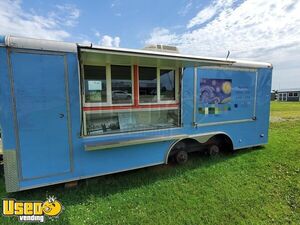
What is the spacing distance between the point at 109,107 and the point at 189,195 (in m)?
2.23

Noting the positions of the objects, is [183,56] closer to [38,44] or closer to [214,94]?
[214,94]

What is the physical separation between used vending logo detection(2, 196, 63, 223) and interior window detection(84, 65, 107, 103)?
1.84 meters

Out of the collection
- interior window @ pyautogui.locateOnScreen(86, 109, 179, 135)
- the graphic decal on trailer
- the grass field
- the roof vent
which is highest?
the roof vent

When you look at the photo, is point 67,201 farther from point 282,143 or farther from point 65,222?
point 282,143

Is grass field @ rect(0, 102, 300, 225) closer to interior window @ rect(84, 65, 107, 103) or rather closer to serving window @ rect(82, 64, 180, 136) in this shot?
serving window @ rect(82, 64, 180, 136)

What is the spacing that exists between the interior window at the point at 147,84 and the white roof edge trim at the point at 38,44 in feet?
4.70

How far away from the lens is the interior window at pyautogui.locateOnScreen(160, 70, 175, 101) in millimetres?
4199

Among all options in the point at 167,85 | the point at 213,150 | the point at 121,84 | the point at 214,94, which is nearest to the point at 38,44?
the point at 121,84

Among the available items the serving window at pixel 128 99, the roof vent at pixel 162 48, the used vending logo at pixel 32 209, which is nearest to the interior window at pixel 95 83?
the serving window at pixel 128 99

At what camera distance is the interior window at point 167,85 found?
420cm

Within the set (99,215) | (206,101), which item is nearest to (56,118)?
(99,215)

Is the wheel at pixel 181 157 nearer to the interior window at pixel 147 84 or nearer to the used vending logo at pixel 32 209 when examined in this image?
the interior window at pixel 147 84

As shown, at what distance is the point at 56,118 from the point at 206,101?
131 inches

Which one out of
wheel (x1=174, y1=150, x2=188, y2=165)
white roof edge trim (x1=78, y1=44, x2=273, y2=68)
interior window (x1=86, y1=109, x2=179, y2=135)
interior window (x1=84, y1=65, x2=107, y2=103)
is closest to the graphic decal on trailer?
white roof edge trim (x1=78, y1=44, x2=273, y2=68)
